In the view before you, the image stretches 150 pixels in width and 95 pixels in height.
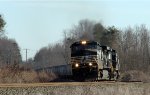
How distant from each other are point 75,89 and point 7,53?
48105 mm

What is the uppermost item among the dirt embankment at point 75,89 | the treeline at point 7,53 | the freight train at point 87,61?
the treeline at point 7,53

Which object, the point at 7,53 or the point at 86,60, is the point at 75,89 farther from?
the point at 7,53

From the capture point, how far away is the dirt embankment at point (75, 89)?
12.3 meters

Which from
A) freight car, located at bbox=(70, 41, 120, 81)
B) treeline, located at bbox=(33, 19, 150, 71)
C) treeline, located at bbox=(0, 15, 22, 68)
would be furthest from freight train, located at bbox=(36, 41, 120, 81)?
treeline, located at bbox=(33, 19, 150, 71)

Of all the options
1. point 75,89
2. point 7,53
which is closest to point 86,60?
point 75,89

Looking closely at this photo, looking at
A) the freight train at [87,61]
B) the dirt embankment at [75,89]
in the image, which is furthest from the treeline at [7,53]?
the dirt embankment at [75,89]

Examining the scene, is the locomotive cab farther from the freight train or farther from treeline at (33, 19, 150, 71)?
treeline at (33, 19, 150, 71)

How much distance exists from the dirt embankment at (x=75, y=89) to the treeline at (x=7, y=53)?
8.75 meters

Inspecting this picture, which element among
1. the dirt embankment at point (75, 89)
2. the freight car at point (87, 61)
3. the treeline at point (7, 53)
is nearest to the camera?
the dirt embankment at point (75, 89)

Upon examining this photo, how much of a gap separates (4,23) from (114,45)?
32.8 meters

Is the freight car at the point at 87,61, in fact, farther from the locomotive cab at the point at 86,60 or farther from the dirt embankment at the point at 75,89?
the dirt embankment at the point at 75,89

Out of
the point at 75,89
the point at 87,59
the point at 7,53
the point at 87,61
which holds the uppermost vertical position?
the point at 7,53

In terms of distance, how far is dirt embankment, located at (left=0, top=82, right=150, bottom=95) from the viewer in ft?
40.2

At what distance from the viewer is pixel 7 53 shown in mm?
62469
